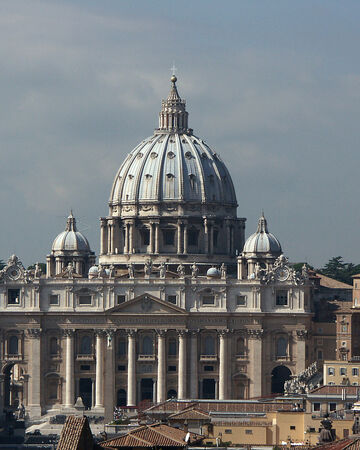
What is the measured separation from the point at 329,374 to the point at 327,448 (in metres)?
96.5

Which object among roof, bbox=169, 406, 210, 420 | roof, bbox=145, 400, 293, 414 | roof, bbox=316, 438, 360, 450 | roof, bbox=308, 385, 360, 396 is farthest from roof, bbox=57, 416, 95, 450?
roof, bbox=308, 385, 360, 396

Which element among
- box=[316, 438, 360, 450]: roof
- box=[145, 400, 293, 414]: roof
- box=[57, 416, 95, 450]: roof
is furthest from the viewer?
box=[145, 400, 293, 414]: roof

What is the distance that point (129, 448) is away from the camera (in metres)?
90.6

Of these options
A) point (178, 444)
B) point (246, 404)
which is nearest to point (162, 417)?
point (246, 404)

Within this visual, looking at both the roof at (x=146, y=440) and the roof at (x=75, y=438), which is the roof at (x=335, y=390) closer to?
the roof at (x=146, y=440)

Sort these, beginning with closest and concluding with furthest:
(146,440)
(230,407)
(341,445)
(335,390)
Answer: (341,445)
(146,440)
(230,407)
(335,390)

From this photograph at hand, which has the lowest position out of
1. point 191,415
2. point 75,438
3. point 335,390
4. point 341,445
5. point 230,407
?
point 341,445

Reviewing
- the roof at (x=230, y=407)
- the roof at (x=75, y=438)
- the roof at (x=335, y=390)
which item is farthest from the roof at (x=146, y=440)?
the roof at (x=335, y=390)

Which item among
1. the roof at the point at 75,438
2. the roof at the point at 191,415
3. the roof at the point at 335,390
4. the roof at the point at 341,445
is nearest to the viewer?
the roof at the point at 75,438

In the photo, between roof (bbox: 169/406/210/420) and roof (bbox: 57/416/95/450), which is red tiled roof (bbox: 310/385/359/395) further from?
roof (bbox: 57/416/95/450)

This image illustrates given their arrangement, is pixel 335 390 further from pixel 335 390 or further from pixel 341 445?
pixel 341 445

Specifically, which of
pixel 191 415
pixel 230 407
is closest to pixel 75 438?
pixel 191 415

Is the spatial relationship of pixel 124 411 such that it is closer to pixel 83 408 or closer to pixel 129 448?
pixel 83 408

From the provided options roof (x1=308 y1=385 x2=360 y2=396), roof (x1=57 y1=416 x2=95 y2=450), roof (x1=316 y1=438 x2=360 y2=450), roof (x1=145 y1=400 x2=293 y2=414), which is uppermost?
roof (x1=308 y1=385 x2=360 y2=396)
